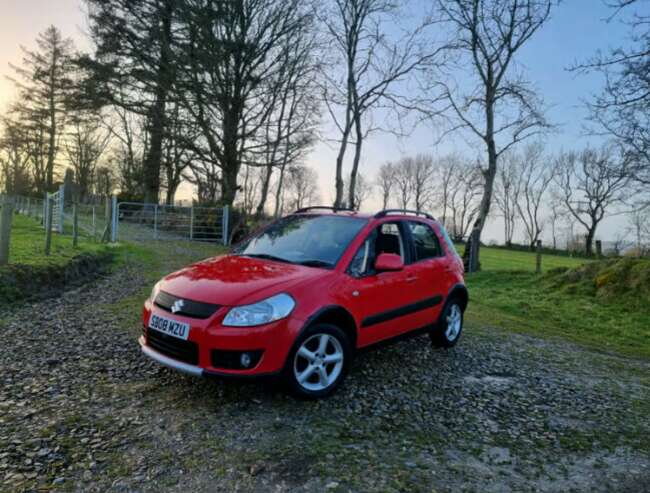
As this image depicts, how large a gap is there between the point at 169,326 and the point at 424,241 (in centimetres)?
326

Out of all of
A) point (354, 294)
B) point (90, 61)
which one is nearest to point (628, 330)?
point (354, 294)

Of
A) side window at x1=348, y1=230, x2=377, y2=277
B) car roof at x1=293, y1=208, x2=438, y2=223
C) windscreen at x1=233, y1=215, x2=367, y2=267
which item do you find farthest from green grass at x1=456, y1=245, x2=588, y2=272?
side window at x1=348, y1=230, x2=377, y2=277

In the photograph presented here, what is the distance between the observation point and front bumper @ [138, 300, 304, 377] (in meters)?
3.60

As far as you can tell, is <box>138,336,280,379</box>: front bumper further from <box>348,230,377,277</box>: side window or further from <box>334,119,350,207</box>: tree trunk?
<box>334,119,350,207</box>: tree trunk

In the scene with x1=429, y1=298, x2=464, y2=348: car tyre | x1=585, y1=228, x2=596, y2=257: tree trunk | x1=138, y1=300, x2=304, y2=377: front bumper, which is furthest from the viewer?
x1=585, y1=228, x2=596, y2=257: tree trunk

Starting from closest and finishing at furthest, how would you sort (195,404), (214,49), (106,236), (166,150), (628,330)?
(195,404), (628,330), (106,236), (214,49), (166,150)

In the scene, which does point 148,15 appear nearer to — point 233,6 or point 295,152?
point 233,6

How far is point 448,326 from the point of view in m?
6.09

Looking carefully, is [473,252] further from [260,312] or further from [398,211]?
[260,312]

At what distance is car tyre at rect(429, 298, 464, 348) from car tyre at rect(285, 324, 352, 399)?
195 centimetres

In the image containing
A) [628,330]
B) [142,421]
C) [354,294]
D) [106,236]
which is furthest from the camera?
[106,236]

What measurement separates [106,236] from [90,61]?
9814mm

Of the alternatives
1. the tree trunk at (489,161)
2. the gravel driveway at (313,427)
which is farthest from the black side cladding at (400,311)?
the tree trunk at (489,161)

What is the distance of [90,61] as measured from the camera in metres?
20.1
